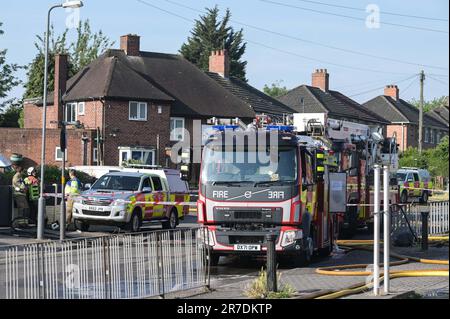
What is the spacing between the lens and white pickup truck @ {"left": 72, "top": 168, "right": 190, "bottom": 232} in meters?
23.3

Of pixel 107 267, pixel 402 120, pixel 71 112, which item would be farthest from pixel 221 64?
pixel 107 267

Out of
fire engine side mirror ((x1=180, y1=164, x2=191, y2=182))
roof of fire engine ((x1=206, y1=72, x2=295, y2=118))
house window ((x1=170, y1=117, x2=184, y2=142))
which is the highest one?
roof of fire engine ((x1=206, y1=72, x2=295, y2=118))

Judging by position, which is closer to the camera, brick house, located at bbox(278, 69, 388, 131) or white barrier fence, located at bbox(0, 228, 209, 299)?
white barrier fence, located at bbox(0, 228, 209, 299)

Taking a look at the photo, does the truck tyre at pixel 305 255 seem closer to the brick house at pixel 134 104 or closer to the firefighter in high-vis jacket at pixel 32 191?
the firefighter in high-vis jacket at pixel 32 191

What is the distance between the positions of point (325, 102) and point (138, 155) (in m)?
27.3

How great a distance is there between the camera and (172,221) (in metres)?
26.2

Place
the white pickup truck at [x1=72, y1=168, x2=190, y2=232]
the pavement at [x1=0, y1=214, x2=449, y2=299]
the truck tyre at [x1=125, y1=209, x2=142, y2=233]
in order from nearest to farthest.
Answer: the pavement at [x1=0, y1=214, x2=449, y2=299], the white pickup truck at [x1=72, y1=168, x2=190, y2=232], the truck tyre at [x1=125, y1=209, x2=142, y2=233]

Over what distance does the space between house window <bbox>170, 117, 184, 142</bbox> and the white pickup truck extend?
2907cm

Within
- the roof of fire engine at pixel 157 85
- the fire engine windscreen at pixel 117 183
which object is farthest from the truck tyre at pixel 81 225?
the roof of fire engine at pixel 157 85

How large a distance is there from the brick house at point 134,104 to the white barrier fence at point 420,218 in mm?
28303

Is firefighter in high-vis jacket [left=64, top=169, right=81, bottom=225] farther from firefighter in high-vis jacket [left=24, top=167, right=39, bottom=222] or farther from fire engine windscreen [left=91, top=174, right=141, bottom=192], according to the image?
firefighter in high-vis jacket [left=24, top=167, right=39, bottom=222]

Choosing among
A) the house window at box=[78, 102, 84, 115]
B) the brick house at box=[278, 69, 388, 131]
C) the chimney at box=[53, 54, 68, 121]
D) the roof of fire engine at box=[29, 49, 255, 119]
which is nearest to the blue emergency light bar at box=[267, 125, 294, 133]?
the roof of fire engine at box=[29, 49, 255, 119]

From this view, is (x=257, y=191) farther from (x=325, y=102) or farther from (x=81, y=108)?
(x=325, y=102)
